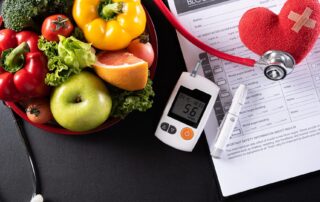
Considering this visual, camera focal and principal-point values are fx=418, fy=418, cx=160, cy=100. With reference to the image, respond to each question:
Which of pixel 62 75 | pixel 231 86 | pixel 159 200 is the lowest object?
pixel 159 200

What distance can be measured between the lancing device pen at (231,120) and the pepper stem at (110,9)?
0.90 feet

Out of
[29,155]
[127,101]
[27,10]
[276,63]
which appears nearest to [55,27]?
[27,10]

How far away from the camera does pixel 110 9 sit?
2.17 feet

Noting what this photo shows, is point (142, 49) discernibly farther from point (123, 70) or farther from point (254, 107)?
point (254, 107)

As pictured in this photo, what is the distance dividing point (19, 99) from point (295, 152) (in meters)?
0.52

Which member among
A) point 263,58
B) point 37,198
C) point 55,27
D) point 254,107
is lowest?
point 37,198

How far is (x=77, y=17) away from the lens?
68cm

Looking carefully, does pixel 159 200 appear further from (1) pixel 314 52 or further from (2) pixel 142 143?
(1) pixel 314 52

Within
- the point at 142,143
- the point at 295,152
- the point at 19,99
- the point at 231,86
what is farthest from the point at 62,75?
the point at 295,152

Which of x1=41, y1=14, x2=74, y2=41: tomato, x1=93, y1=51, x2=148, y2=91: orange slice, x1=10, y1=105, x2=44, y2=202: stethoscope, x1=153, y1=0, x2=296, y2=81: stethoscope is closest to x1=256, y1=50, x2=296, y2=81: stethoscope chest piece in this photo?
x1=153, y1=0, x2=296, y2=81: stethoscope

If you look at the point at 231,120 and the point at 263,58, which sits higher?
the point at 263,58

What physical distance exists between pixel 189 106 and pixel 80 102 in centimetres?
22

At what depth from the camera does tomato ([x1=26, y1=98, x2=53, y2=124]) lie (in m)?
0.69

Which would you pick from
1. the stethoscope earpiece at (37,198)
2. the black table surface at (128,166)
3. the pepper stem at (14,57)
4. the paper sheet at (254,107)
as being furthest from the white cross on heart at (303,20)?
the stethoscope earpiece at (37,198)
